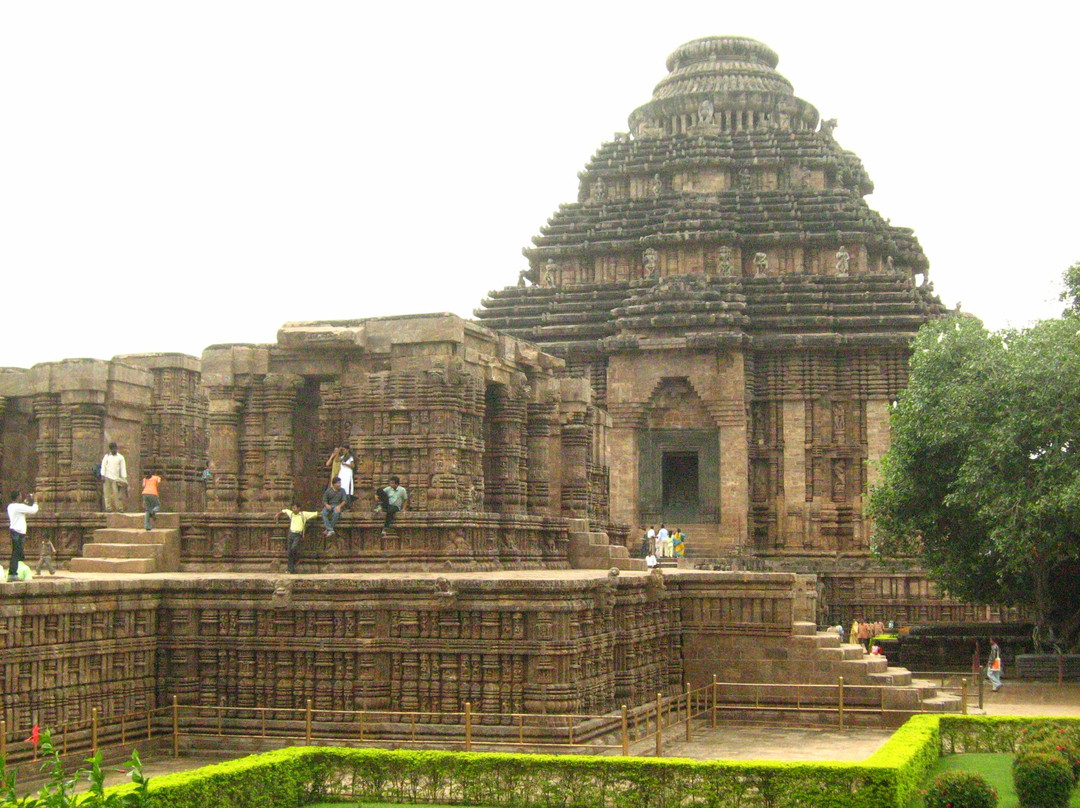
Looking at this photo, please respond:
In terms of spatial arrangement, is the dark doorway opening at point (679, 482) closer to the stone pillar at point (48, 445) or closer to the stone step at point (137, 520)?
the stone pillar at point (48, 445)

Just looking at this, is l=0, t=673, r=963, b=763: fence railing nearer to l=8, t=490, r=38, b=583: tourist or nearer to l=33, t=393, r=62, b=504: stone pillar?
l=8, t=490, r=38, b=583: tourist

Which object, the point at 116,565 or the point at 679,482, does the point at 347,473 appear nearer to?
the point at 116,565

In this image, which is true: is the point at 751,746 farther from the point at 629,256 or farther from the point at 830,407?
the point at 629,256

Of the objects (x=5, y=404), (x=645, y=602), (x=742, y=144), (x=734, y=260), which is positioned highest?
(x=742, y=144)

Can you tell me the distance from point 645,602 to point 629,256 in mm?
→ 20948

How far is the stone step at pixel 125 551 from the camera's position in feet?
74.2

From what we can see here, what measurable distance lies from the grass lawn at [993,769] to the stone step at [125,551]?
451 inches

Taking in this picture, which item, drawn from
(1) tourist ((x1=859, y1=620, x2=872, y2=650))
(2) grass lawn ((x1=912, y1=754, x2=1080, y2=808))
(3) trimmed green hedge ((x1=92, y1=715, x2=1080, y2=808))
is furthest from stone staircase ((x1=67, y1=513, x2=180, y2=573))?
(1) tourist ((x1=859, y1=620, x2=872, y2=650))

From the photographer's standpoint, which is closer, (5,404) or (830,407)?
(5,404)

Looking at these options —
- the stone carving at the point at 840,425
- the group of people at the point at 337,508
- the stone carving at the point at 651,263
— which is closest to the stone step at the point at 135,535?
the group of people at the point at 337,508

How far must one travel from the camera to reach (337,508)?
22.4m

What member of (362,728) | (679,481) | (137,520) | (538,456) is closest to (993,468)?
(538,456)

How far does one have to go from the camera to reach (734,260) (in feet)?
137

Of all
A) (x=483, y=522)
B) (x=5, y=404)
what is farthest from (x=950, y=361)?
(x=5, y=404)
